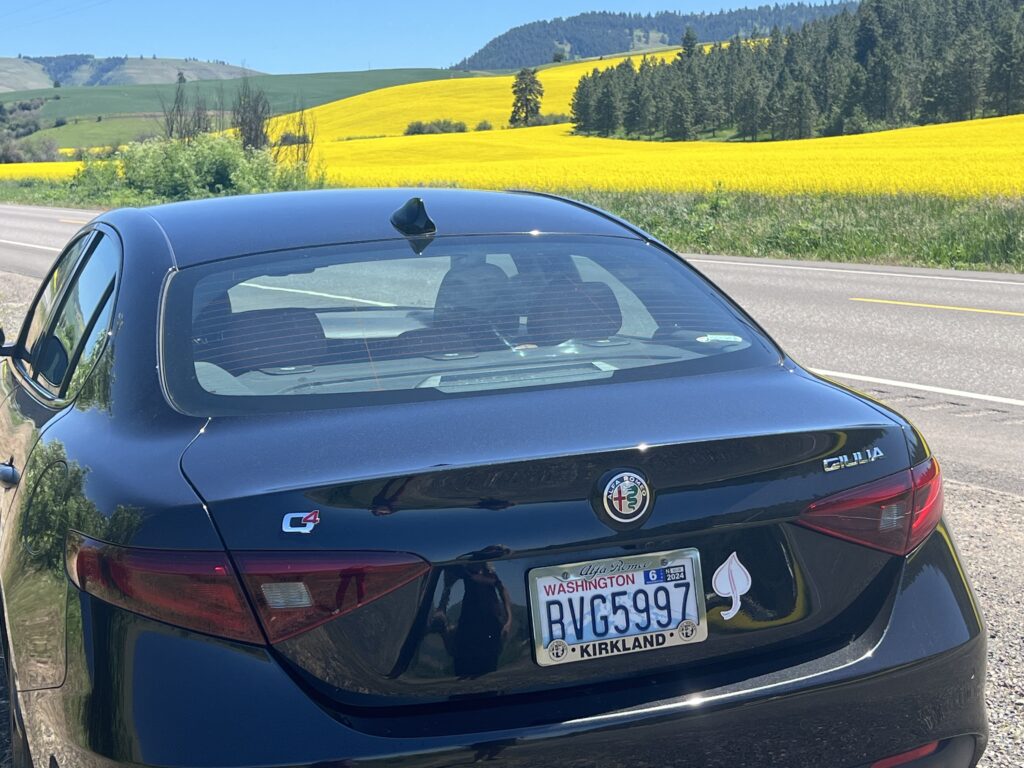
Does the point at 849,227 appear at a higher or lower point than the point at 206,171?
higher

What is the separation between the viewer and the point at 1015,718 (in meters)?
3.42

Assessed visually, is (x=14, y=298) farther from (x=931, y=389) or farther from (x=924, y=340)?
(x=931, y=389)

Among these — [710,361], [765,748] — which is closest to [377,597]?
[765,748]

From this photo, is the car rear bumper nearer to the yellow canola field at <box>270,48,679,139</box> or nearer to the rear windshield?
the rear windshield

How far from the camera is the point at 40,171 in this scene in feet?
215

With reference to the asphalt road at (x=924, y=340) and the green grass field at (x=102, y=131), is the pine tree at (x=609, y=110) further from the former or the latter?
the asphalt road at (x=924, y=340)

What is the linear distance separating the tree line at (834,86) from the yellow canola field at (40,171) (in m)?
42.9

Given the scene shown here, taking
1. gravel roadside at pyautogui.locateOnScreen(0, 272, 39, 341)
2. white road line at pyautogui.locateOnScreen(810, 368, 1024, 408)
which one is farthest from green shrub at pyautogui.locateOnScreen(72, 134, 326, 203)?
white road line at pyautogui.locateOnScreen(810, 368, 1024, 408)

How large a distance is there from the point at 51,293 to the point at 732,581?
2.67m

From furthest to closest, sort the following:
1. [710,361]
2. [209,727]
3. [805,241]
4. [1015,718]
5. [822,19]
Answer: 1. [822,19]
2. [805,241]
3. [1015,718]
4. [710,361]
5. [209,727]

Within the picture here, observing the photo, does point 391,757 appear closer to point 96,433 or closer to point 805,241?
point 96,433

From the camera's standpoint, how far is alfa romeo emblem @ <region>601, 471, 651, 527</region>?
6.69ft

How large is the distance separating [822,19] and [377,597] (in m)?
156

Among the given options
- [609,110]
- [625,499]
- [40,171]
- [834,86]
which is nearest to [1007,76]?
[834,86]
